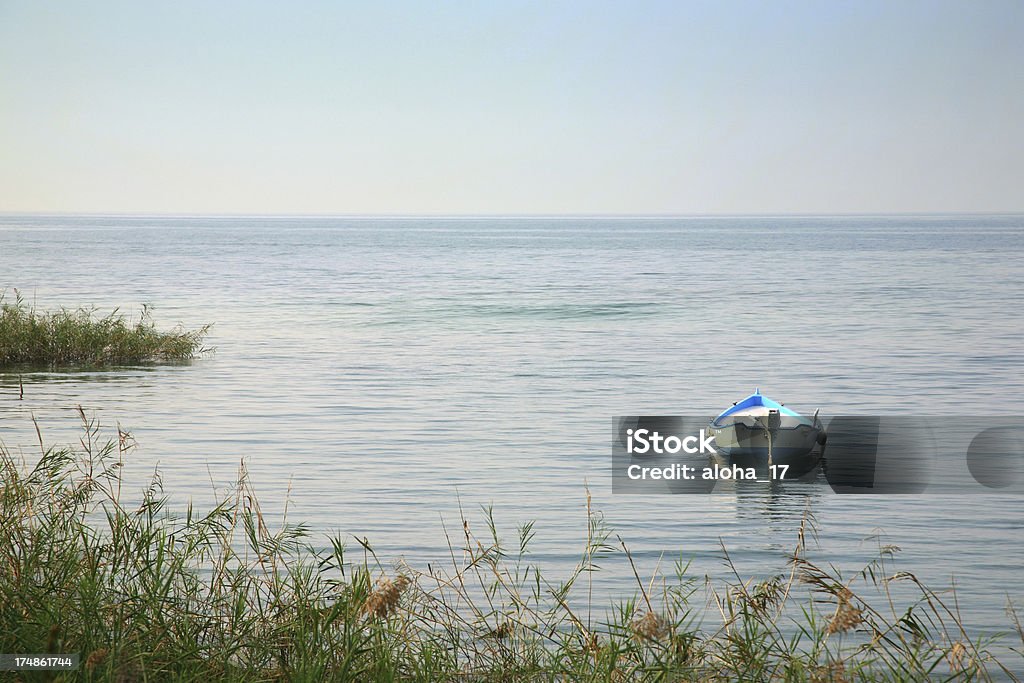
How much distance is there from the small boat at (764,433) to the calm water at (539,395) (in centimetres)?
109

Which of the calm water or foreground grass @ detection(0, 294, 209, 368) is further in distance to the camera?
foreground grass @ detection(0, 294, 209, 368)

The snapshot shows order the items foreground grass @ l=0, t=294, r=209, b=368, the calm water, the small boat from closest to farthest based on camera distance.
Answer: the calm water
the small boat
foreground grass @ l=0, t=294, r=209, b=368

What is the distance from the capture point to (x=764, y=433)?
1573cm

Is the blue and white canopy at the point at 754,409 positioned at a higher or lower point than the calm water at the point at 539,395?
higher

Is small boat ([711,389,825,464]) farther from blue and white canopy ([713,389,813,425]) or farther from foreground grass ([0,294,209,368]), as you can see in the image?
foreground grass ([0,294,209,368])

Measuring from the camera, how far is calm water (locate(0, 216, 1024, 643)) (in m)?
12.1

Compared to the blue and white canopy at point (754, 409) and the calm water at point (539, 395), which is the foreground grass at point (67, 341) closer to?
the calm water at point (539, 395)

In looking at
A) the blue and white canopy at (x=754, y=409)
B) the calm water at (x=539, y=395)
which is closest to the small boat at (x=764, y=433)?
the blue and white canopy at (x=754, y=409)

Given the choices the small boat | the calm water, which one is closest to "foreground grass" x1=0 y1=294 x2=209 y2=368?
the calm water

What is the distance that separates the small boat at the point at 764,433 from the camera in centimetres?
1551

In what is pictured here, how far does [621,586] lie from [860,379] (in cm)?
1790

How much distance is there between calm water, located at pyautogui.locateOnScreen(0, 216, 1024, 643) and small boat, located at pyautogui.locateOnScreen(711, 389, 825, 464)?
3.57 ft

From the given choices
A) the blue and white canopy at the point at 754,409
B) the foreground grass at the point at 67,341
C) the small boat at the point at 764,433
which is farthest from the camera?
the foreground grass at the point at 67,341

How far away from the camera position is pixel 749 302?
177ft
